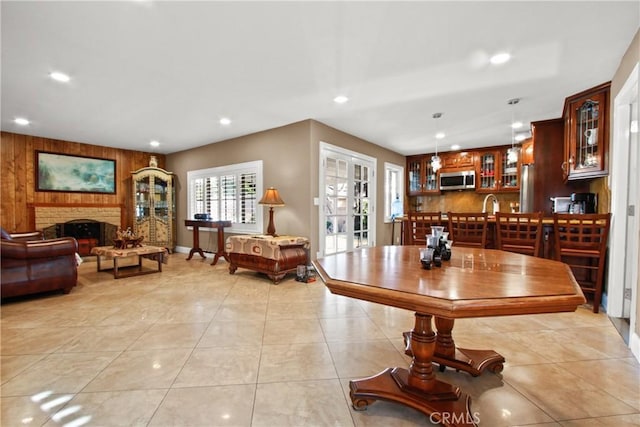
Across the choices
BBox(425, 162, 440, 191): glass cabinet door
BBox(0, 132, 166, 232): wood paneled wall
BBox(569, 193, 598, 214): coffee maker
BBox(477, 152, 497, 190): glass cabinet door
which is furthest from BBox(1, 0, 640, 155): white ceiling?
BBox(425, 162, 440, 191): glass cabinet door

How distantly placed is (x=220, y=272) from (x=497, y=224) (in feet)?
12.7

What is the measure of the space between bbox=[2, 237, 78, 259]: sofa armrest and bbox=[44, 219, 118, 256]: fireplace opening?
9.16ft

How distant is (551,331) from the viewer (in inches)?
91.4

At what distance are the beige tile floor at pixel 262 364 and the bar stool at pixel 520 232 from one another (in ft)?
2.37

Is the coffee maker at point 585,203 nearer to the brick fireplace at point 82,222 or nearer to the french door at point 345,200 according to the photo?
the french door at point 345,200

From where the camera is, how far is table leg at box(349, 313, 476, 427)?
1.28 metres

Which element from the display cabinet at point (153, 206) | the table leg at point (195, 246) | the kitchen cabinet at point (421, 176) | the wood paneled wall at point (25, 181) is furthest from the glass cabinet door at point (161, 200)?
the kitchen cabinet at point (421, 176)

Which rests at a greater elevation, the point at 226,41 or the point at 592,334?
the point at 226,41

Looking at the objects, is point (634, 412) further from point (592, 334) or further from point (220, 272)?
point (220, 272)

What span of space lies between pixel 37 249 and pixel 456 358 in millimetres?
4093

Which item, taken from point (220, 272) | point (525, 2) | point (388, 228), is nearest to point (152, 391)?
point (220, 272)

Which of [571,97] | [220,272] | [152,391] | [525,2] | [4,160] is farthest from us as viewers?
[4,160]

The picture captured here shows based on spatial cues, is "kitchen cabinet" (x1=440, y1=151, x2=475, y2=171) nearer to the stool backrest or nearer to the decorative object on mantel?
the stool backrest

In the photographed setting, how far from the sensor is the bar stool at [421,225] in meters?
3.46
